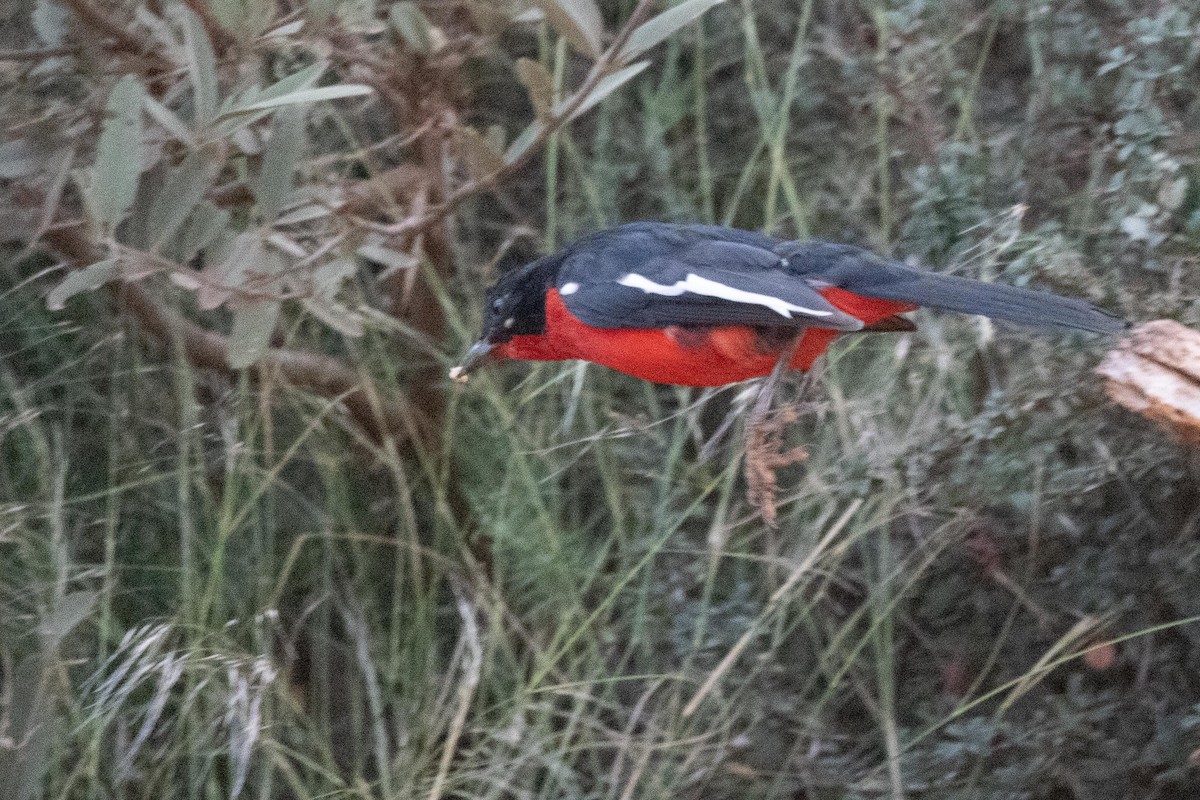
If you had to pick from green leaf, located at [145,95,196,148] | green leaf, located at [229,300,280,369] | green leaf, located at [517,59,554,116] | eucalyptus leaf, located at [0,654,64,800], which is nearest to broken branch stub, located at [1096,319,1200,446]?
green leaf, located at [517,59,554,116]

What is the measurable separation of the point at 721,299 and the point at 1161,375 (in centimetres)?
70

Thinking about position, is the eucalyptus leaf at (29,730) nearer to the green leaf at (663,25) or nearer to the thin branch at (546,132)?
the thin branch at (546,132)

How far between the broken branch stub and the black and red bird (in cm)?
20

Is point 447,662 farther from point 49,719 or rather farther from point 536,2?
point 536,2

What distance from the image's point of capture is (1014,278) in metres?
2.70

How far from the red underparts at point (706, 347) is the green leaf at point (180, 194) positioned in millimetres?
693

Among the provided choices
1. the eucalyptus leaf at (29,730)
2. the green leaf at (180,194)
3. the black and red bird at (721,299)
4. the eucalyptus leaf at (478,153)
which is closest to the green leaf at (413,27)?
the eucalyptus leaf at (478,153)

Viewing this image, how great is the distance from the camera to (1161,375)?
2205 millimetres

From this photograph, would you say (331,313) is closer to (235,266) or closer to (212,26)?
(235,266)

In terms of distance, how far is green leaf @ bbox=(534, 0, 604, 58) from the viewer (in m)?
2.39

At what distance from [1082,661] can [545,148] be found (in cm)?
A: 189

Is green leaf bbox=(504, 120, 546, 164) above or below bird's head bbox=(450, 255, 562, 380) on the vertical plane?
above

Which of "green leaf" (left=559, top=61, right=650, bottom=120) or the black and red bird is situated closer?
the black and red bird

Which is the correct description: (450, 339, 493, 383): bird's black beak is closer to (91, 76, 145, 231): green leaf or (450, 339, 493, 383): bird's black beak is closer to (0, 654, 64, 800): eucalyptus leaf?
(91, 76, 145, 231): green leaf
